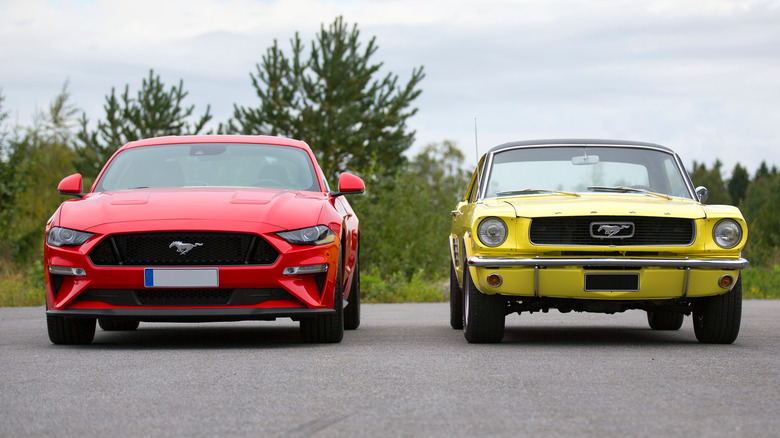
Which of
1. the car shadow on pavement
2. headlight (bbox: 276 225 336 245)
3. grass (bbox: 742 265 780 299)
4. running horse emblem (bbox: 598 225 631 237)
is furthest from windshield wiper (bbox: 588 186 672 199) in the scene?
grass (bbox: 742 265 780 299)

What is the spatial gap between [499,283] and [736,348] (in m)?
1.68

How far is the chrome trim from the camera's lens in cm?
726

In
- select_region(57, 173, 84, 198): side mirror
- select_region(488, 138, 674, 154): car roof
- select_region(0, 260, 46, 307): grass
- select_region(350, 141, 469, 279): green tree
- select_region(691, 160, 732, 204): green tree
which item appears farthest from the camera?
select_region(691, 160, 732, 204): green tree

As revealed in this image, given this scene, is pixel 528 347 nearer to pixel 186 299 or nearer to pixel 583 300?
pixel 583 300

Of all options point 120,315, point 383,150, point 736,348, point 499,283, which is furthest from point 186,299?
point 383,150

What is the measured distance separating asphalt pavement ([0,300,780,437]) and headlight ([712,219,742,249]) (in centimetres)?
72

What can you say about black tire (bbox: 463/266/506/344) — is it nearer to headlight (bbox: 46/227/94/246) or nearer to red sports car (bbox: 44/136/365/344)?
red sports car (bbox: 44/136/365/344)

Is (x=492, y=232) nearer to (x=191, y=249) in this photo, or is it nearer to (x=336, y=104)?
(x=191, y=249)

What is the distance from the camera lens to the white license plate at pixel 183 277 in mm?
7133

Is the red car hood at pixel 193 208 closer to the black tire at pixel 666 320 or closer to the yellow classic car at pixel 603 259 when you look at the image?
the yellow classic car at pixel 603 259

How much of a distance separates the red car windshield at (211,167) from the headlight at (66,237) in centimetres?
113

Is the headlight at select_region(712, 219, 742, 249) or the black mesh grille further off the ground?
the headlight at select_region(712, 219, 742, 249)

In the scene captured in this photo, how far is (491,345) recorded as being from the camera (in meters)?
7.64

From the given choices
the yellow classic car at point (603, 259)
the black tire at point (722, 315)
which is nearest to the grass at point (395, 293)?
the yellow classic car at point (603, 259)
